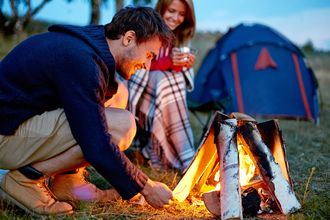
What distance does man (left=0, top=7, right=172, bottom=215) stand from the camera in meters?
2.10

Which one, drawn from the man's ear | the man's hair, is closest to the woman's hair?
the man's hair

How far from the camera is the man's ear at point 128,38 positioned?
2.29 m

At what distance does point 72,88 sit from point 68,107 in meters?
0.10

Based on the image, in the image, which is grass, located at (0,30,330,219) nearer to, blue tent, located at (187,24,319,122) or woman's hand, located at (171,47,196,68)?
blue tent, located at (187,24,319,122)

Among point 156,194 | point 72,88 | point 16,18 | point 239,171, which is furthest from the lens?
point 16,18

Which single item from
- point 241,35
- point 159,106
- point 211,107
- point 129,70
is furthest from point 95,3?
point 129,70

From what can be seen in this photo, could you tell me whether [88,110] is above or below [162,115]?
above

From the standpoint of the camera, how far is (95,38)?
89.9 inches

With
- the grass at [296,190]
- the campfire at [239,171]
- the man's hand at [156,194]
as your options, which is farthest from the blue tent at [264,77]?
the man's hand at [156,194]

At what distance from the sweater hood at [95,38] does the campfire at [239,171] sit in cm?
73

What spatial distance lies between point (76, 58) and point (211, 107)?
242cm

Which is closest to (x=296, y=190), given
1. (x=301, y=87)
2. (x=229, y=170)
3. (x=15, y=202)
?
(x=229, y=170)

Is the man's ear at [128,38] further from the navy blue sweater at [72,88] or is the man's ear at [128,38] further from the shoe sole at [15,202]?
the shoe sole at [15,202]

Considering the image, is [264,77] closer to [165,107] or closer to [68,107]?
[165,107]
